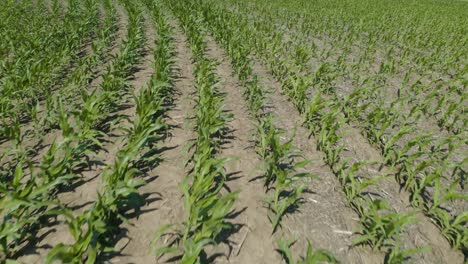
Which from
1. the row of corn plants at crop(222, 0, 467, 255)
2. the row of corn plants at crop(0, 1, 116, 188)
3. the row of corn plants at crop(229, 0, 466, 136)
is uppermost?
the row of corn plants at crop(0, 1, 116, 188)

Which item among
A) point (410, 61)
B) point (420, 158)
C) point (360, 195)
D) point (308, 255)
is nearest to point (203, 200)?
point (308, 255)

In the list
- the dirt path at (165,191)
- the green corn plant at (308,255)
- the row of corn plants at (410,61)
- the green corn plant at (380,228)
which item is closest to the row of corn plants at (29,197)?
the dirt path at (165,191)

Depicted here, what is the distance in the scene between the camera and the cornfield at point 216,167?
2.38 meters

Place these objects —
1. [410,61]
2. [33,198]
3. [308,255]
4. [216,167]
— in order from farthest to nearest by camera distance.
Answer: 1. [410,61]
2. [216,167]
3. [33,198]
4. [308,255]

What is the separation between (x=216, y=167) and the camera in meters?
2.93

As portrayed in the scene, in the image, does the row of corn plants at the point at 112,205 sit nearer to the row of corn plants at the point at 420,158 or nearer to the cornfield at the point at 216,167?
the cornfield at the point at 216,167

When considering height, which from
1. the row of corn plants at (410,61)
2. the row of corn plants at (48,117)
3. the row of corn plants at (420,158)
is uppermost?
the row of corn plants at (48,117)

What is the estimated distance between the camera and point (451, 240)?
2748 millimetres

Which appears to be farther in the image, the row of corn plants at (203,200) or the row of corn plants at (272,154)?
the row of corn plants at (272,154)

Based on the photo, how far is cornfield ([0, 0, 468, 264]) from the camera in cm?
238

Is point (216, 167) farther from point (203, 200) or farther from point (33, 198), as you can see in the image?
point (33, 198)

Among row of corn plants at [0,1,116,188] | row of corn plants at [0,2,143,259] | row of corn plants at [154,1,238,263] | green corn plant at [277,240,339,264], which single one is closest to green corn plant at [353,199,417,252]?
green corn plant at [277,240,339,264]

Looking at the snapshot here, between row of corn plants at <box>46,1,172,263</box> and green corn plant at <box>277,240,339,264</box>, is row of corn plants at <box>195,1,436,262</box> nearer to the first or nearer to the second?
green corn plant at <box>277,240,339,264</box>

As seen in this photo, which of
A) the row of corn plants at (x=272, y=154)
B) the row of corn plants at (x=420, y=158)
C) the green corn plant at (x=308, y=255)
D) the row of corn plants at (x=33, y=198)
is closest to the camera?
the green corn plant at (x=308, y=255)
